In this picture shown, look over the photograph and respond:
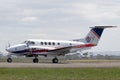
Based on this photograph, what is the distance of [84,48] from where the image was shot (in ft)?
211

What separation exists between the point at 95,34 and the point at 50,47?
8593 mm

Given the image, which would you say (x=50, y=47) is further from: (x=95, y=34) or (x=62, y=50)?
(x=95, y=34)

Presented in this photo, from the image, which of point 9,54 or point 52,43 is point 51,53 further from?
point 9,54

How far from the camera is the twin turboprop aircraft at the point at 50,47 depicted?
2394 inches

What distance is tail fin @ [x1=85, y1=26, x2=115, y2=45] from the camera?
65.5 metres

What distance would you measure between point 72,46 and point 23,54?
7.64 m

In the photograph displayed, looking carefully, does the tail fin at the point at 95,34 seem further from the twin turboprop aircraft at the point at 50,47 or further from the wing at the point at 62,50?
the wing at the point at 62,50
